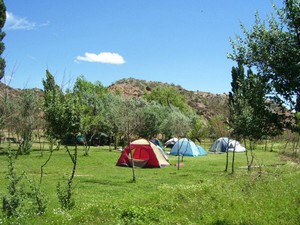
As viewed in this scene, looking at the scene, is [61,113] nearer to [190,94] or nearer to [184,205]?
[184,205]

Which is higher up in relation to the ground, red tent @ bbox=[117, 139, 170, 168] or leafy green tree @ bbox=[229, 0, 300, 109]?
leafy green tree @ bbox=[229, 0, 300, 109]

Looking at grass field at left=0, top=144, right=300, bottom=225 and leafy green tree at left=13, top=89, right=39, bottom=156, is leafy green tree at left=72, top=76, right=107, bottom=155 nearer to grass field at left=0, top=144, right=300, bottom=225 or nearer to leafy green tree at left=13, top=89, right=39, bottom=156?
leafy green tree at left=13, top=89, right=39, bottom=156

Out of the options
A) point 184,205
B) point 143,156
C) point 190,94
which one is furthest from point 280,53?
point 190,94

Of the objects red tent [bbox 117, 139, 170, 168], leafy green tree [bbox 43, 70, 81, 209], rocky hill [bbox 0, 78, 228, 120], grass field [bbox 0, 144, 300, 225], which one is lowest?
grass field [bbox 0, 144, 300, 225]

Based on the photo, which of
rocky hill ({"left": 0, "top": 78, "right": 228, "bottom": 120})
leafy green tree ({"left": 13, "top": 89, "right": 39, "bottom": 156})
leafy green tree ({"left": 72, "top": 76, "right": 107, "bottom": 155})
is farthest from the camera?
rocky hill ({"left": 0, "top": 78, "right": 228, "bottom": 120})

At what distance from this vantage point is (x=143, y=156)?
25.7 m

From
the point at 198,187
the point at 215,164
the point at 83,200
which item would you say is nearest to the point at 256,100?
the point at 198,187

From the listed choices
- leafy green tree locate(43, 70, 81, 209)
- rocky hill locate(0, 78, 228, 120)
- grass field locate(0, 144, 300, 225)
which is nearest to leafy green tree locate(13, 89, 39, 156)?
grass field locate(0, 144, 300, 225)

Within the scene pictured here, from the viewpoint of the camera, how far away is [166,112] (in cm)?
5584

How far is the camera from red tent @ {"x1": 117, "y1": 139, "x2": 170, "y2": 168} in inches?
994

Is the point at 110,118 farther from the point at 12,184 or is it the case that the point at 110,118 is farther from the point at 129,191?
the point at 12,184

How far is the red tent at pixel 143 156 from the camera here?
25244 mm

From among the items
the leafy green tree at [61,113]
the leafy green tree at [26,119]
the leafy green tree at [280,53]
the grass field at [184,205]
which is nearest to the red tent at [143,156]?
the grass field at [184,205]

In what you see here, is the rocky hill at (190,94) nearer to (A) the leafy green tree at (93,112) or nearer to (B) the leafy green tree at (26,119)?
(A) the leafy green tree at (93,112)
